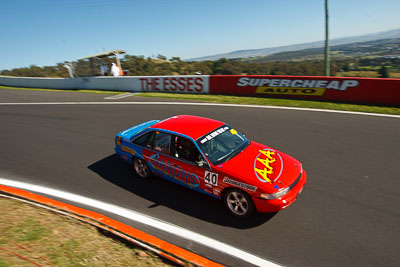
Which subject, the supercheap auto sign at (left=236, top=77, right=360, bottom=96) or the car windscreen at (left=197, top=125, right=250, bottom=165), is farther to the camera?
the supercheap auto sign at (left=236, top=77, right=360, bottom=96)

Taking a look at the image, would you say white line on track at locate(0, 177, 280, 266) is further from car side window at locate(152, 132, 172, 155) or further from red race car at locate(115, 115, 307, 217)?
car side window at locate(152, 132, 172, 155)

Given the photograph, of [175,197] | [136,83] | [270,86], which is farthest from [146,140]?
[136,83]

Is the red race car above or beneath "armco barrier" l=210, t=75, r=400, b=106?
beneath

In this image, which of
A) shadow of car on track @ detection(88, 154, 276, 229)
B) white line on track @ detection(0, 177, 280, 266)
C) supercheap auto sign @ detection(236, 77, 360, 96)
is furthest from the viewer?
supercheap auto sign @ detection(236, 77, 360, 96)

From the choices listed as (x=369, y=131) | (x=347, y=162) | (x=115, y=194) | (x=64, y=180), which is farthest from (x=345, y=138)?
(x=64, y=180)

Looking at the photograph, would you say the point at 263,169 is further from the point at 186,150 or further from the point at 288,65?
the point at 288,65

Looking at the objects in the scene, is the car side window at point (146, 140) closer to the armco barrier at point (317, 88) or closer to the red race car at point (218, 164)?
the red race car at point (218, 164)

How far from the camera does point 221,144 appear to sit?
5520mm

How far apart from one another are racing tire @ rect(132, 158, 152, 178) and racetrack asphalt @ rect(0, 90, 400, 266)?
15cm

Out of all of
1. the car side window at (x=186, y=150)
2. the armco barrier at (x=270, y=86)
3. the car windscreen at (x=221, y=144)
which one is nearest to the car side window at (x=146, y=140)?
the car side window at (x=186, y=150)

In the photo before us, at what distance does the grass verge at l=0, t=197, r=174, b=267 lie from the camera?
350 cm

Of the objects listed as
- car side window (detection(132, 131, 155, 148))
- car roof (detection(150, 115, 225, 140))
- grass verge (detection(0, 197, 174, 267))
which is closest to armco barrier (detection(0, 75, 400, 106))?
car roof (detection(150, 115, 225, 140))

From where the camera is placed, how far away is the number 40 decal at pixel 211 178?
16.1ft

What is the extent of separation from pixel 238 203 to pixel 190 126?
200 cm
